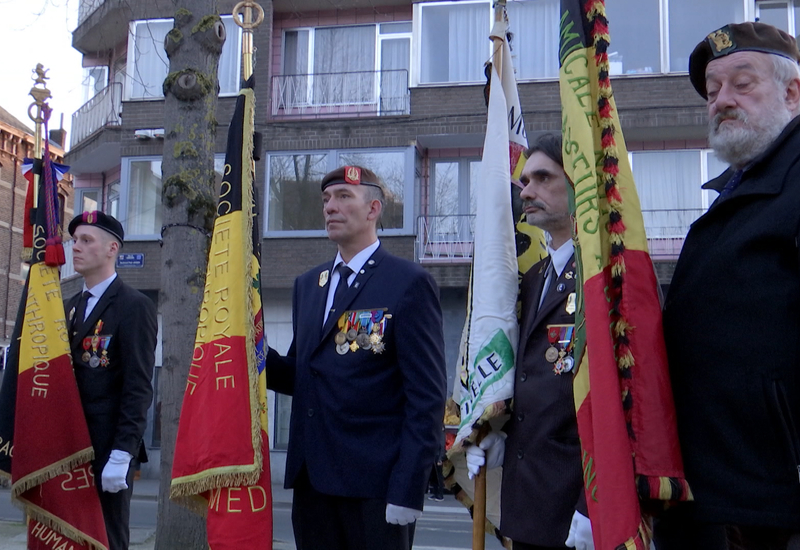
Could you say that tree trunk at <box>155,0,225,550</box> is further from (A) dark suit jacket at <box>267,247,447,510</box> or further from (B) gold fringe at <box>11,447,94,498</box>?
(A) dark suit jacket at <box>267,247,447,510</box>

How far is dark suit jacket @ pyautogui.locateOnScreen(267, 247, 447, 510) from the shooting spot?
3.68 m

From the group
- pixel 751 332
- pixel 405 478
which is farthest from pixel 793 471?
pixel 405 478

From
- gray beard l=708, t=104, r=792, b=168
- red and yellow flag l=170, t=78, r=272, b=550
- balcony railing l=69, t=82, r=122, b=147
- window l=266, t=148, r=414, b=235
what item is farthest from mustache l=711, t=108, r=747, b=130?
balcony railing l=69, t=82, r=122, b=147

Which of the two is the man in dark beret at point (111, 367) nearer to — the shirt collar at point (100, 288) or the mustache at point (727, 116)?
the shirt collar at point (100, 288)

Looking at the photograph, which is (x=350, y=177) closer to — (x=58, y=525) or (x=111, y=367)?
(x=111, y=367)

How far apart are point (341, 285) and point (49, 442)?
212 centimetres

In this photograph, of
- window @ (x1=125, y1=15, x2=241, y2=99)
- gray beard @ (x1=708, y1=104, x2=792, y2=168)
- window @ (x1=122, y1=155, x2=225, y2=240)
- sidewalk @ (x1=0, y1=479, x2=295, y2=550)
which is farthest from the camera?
window @ (x1=122, y1=155, x2=225, y2=240)

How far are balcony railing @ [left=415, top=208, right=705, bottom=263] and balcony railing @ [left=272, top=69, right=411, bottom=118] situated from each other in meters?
2.55

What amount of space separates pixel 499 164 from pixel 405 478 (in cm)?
135

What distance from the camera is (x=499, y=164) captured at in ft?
12.1

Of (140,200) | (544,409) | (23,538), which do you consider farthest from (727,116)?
(140,200)

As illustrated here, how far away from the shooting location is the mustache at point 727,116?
2.60m

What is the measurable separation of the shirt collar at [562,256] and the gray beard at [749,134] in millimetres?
786

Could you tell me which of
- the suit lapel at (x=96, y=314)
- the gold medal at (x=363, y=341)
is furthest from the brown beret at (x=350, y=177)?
the suit lapel at (x=96, y=314)
